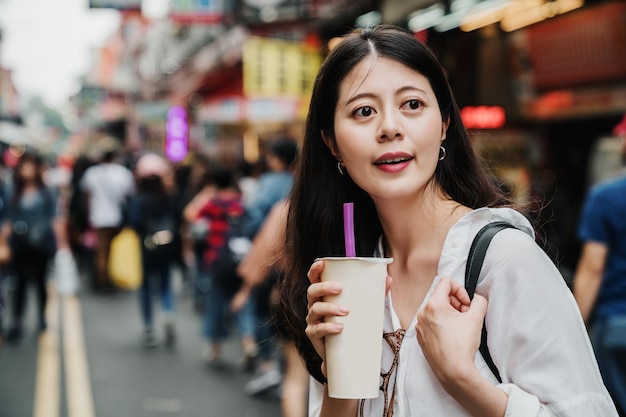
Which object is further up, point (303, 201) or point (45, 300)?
point (303, 201)

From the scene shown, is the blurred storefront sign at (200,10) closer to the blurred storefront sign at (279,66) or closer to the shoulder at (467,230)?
the blurred storefront sign at (279,66)

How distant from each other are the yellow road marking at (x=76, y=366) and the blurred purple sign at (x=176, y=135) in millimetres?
11641

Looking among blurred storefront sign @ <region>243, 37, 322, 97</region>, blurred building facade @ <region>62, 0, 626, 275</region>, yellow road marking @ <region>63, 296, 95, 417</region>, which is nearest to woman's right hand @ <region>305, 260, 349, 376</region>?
blurred building facade @ <region>62, 0, 626, 275</region>

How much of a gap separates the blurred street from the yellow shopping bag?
65cm

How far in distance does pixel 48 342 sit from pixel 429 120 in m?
7.41

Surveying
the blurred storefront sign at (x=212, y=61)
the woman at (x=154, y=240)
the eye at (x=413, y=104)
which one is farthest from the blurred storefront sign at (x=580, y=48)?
the blurred storefront sign at (x=212, y=61)

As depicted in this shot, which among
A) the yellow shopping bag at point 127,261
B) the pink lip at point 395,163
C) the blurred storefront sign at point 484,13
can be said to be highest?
the blurred storefront sign at point 484,13

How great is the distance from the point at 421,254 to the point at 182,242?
705 centimetres

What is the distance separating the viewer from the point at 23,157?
27.1 feet

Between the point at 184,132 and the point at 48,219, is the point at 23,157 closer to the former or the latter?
the point at 48,219

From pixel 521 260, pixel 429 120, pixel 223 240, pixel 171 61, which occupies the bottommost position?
pixel 223 240

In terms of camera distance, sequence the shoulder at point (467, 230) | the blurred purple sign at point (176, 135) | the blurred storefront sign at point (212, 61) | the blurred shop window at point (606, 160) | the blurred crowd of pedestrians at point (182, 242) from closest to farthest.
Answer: the shoulder at point (467, 230) → the blurred crowd of pedestrians at point (182, 242) → the blurred shop window at point (606, 160) → the blurred storefront sign at point (212, 61) → the blurred purple sign at point (176, 135)

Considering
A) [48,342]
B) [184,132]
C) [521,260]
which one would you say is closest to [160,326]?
[48,342]

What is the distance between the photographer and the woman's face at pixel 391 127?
1.55 metres
